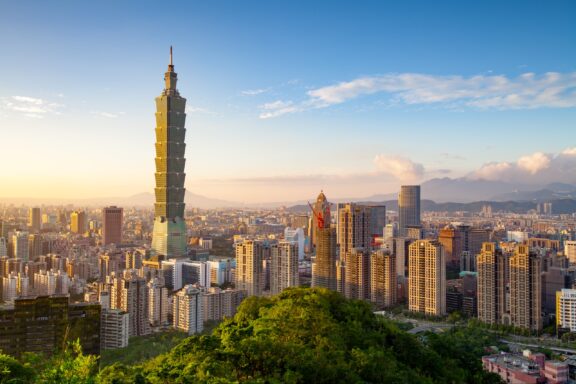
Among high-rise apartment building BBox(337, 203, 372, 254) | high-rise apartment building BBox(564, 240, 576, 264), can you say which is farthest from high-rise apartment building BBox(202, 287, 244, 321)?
high-rise apartment building BBox(564, 240, 576, 264)

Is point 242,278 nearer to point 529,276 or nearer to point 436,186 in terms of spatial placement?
point 529,276

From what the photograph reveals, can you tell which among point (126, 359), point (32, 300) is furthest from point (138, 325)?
point (32, 300)

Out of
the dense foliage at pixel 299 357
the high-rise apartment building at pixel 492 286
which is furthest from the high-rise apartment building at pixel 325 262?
the dense foliage at pixel 299 357

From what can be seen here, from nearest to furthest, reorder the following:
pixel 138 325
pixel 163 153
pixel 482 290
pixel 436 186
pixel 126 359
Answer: pixel 126 359 < pixel 138 325 < pixel 482 290 < pixel 163 153 < pixel 436 186

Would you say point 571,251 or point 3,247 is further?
point 571,251

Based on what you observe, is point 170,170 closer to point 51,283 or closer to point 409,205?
point 51,283

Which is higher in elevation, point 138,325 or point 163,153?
point 163,153

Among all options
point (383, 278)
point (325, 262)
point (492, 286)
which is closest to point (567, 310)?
point (492, 286)
